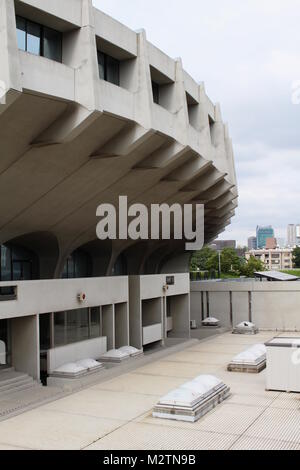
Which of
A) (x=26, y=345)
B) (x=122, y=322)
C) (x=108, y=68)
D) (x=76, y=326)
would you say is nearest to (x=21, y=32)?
(x=108, y=68)

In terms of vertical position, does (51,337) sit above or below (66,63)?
below

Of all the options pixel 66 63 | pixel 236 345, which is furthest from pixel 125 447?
pixel 236 345

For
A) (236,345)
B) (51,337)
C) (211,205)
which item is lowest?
(236,345)

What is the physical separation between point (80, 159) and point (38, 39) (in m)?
4.36

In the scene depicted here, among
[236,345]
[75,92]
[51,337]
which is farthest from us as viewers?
[236,345]

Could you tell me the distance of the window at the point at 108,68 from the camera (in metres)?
20.5

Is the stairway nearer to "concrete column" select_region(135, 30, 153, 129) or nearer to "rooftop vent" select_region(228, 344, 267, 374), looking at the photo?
"rooftop vent" select_region(228, 344, 267, 374)

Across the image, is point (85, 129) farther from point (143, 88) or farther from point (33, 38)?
point (33, 38)

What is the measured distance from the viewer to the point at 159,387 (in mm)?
19922

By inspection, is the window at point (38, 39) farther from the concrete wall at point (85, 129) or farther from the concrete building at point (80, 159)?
the concrete wall at point (85, 129)

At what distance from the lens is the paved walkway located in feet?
43.8

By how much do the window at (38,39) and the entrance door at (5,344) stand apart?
9.80 m
